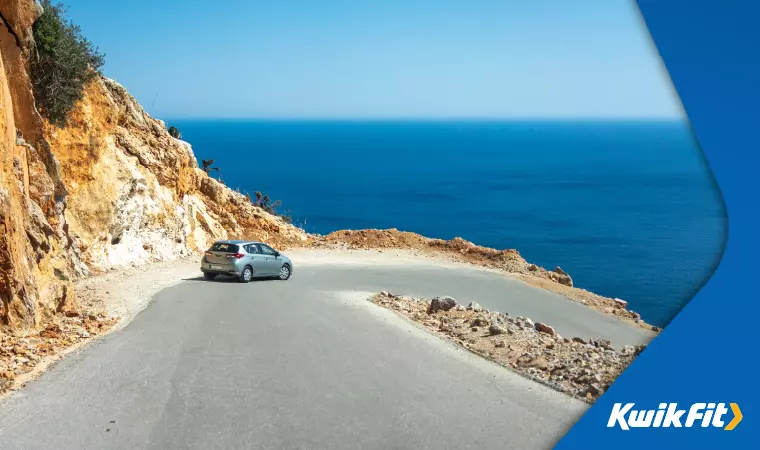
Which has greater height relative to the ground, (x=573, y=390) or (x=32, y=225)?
(x=573, y=390)

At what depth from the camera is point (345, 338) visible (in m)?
11.7

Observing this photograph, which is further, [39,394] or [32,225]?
[32,225]

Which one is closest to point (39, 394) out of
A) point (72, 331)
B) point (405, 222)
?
point (72, 331)

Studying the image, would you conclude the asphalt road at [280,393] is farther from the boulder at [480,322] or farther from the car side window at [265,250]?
the car side window at [265,250]

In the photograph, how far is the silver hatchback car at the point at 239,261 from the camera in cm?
2241

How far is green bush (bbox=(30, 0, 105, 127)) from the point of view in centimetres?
2280

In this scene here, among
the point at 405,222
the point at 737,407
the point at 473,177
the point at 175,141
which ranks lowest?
the point at 737,407

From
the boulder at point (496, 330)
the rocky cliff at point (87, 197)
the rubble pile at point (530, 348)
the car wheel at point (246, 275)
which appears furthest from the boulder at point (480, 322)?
the car wheel at point (246, 275)

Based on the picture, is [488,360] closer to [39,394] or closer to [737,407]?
[737,407]

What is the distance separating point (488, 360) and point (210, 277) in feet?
50.3

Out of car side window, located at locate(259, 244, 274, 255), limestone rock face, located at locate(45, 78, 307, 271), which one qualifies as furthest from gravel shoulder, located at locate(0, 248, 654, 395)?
car side window, located at locate(259, 244, 274, 255)

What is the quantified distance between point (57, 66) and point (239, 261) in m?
9.61

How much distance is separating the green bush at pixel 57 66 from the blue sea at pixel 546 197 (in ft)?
65.9

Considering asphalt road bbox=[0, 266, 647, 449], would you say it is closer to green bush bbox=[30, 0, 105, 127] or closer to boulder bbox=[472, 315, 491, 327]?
boulder bbox=[472, 315, 491, 327]
